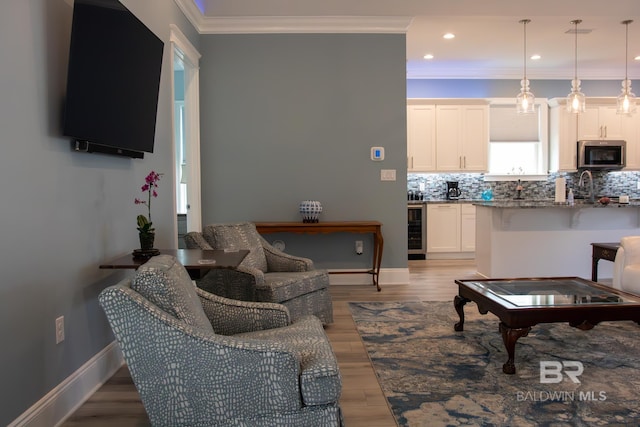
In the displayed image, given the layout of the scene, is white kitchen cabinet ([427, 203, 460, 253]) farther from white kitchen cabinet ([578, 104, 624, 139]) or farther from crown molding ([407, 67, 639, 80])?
white kitchen cabinet ([578, 104, 624, 139])

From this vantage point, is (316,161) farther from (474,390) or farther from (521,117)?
(521,117)

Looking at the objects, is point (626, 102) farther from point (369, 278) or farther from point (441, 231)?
point (369, 278)

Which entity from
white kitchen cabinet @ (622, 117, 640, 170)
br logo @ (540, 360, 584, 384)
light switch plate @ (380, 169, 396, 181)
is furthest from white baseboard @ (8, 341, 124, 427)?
white kitchen cabinet @ (622, 117, 640, 170)

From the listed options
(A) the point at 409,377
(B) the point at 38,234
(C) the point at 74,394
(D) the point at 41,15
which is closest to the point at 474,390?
(A) the point at 409,377

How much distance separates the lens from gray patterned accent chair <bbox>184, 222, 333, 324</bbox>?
11.0 ft

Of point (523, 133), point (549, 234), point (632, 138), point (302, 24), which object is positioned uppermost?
point (302, 24)

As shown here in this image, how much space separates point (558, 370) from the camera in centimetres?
288

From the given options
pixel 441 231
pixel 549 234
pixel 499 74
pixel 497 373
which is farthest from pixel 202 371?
pixel 499 74

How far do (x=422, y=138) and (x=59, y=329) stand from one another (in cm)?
626

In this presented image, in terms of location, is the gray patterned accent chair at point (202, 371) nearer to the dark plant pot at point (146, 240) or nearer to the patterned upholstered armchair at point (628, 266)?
the dark plant pot at point (146, 240)

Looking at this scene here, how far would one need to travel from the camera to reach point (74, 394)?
Answer: 2.49 metres

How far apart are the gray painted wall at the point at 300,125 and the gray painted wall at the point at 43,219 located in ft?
7.97

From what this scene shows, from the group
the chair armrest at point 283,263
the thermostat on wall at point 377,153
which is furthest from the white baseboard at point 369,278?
the chair armrest at point 283,263

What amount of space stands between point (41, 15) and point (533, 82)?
749 centimetres
